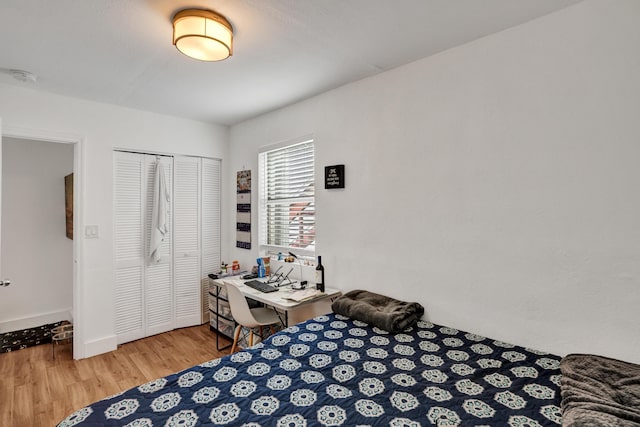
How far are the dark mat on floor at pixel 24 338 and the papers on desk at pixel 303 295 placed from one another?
3.01 metres

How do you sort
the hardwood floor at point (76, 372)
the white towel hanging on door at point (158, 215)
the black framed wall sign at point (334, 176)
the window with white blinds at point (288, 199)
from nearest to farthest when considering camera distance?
the hardwood floor at point (76, 372), the black framed wall sign at point (334, 176), the window with white blinds at point (288, 199), the white towel hanging on door at point (158, 215)

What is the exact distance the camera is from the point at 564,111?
177cm

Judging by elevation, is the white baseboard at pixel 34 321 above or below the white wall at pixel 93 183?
below

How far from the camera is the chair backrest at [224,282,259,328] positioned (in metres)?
2.72

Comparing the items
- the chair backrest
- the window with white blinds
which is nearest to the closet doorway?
the window with white blinds

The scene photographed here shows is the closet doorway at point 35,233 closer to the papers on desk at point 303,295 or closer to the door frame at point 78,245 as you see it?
the door frame at point 78,245

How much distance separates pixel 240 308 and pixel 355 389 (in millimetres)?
1563

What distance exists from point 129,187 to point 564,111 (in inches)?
154

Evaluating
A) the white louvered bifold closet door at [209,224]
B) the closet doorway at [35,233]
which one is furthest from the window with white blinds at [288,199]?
the closet doorway at [35,233]

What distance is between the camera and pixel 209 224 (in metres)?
4.12

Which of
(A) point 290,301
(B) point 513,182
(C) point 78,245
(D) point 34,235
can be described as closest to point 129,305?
(C) point 78,245

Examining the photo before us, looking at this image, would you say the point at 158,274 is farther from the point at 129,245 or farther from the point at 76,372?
the point at 76,372

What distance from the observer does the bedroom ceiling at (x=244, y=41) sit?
1751mm

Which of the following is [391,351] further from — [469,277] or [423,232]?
[423,232]
